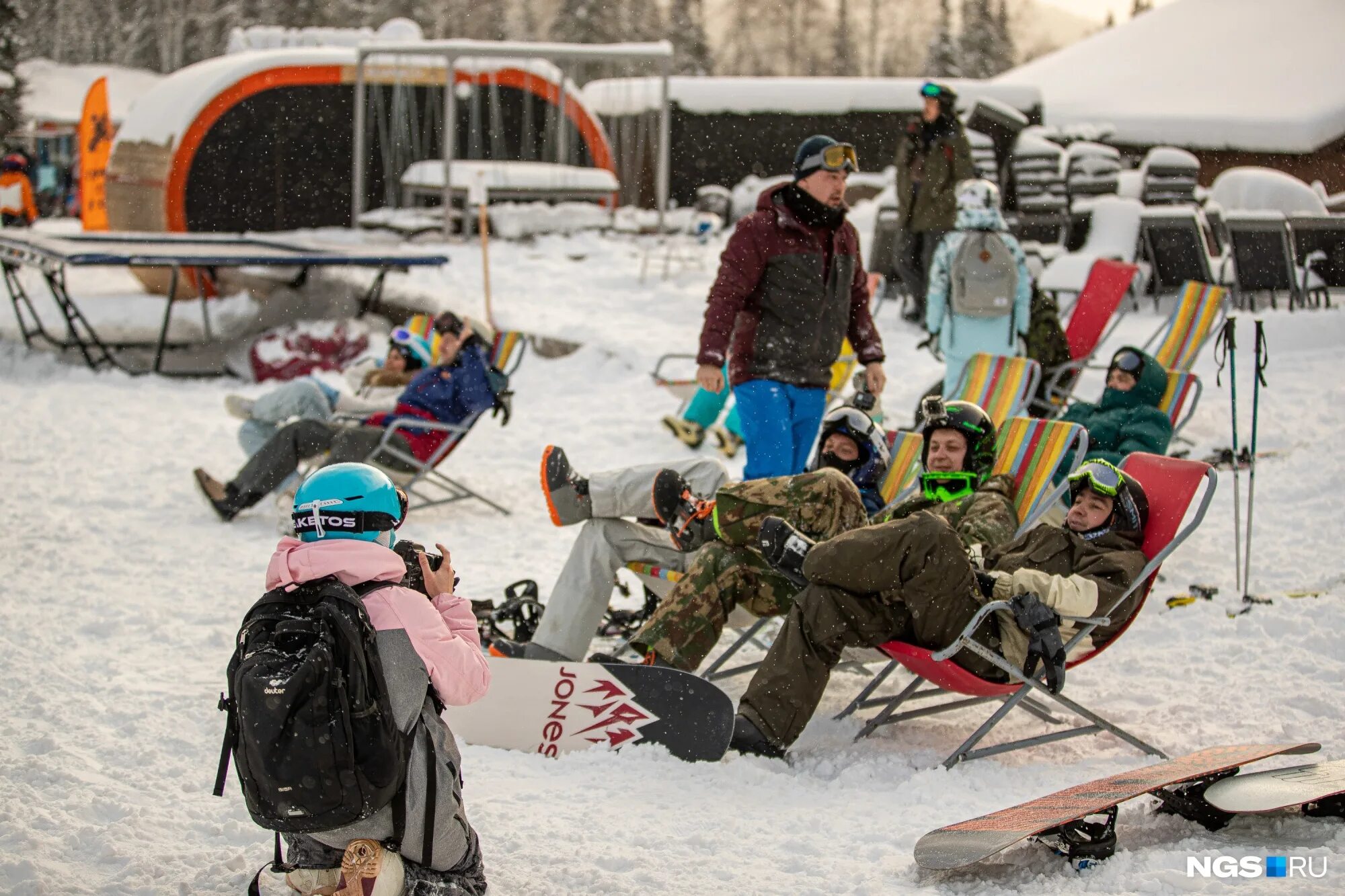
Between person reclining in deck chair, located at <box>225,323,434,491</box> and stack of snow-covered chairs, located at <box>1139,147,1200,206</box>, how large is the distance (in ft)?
24.5

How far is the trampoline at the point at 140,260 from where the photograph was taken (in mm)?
10070

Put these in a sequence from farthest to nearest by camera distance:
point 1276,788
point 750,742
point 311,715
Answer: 1. point 750,742
2. point 1276,788
3. point 311,715

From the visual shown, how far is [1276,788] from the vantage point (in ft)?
9.95

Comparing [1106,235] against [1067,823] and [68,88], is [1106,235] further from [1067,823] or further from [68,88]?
[68,88]

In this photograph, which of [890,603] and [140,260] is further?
[140,260]

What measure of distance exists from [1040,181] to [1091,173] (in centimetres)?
63

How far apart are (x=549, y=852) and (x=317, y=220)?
14251 millimetres

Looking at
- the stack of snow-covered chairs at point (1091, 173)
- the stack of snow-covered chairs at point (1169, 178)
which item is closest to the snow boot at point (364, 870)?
the stack of snow-covered chairs at point (1169, 178)

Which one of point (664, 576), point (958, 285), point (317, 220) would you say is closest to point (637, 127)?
point (317, 220)

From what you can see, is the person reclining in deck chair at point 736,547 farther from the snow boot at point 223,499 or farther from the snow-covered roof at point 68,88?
the snow-covered roof at point 68,88

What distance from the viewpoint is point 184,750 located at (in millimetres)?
3721

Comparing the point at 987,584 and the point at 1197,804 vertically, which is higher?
the point at 987,584

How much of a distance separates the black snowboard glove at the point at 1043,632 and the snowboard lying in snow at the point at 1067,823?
1.33 ft

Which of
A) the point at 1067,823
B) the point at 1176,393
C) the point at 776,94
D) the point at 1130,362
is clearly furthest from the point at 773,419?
the point at 776,94
